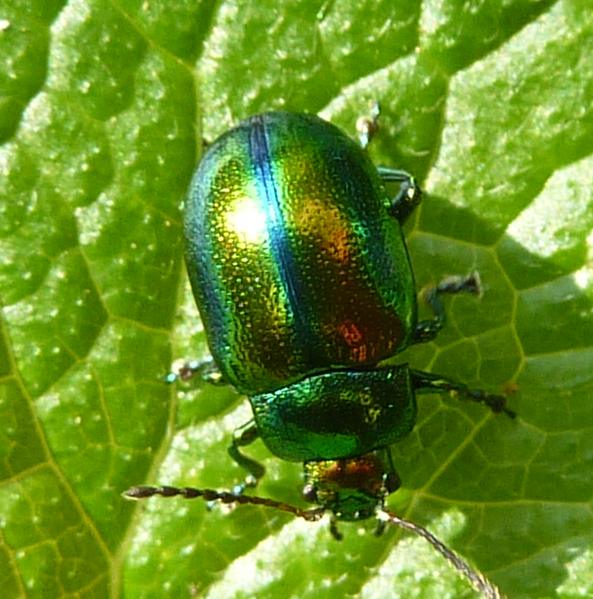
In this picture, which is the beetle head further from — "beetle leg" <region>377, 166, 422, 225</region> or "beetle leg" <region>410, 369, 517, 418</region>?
"beetle leg" <region>377, 166, 422, 225</region>

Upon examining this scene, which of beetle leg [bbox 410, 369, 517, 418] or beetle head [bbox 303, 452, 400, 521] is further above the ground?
beetle leg [bbox 410, 369, 517, 418]

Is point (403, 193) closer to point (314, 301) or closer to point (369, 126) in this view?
point (369, 126)

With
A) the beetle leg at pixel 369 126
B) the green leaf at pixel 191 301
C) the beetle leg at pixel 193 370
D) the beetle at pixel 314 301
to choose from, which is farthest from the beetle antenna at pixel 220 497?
the beetle leg at pixel 369 126

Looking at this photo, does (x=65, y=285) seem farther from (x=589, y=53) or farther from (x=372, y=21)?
(x=589, y=53)

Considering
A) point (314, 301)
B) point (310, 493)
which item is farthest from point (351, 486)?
point (314, 301)

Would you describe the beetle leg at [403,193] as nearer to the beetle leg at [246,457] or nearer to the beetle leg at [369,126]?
the beetle leg at [369,126]

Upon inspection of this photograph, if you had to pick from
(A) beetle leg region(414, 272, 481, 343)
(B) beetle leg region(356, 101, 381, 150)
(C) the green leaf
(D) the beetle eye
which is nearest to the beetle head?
(D) the beetle eye
